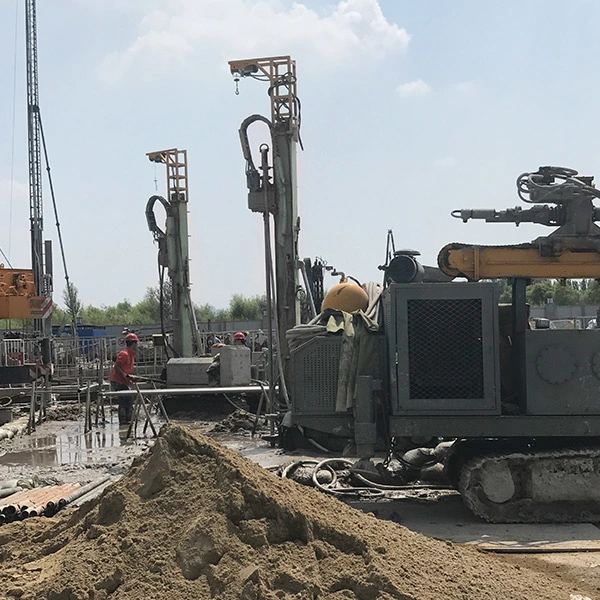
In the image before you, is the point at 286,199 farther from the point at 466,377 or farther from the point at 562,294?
the point at 562,294

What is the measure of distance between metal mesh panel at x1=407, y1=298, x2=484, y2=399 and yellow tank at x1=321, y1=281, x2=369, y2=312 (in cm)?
338

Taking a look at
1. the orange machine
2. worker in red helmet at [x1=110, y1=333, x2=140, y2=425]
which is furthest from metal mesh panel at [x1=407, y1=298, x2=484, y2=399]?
the orange machine

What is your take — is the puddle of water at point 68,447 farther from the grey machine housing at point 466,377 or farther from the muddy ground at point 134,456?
the grey machine housing at point 466,377

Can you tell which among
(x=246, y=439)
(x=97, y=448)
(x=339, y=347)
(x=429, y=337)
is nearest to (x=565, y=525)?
(x=429, y=337)

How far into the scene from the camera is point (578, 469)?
7.62 meters

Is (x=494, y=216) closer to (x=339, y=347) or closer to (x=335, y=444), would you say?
(x=339, y=347)

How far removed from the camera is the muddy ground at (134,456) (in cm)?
610

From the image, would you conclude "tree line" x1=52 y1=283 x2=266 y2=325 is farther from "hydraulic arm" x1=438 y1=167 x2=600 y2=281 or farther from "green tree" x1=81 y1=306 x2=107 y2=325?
"hydraulic arm" x1=438 y1=167 x2=600 y2=281

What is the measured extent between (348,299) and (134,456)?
149 inches

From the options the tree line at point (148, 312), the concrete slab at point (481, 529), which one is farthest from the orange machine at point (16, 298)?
the tree line at point (148, 312)

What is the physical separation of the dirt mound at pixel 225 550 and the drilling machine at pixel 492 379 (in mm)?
2181

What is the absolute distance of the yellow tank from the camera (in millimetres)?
11375

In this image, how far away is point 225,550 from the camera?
4.87 meters

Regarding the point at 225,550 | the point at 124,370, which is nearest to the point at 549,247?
the point at 225,550
